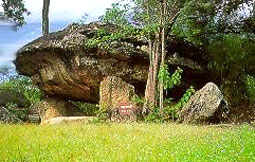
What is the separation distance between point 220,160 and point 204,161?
0.32 metres

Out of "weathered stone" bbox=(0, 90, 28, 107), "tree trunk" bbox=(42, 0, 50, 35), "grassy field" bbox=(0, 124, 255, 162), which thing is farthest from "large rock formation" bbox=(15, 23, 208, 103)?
"grassy field" bbox=(0, 124, 255, 162)

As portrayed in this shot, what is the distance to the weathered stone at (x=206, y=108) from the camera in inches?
840

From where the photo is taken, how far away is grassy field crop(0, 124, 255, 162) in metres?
9.99

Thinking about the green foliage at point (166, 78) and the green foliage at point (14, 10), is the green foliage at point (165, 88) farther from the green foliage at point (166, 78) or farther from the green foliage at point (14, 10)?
the green foliage at point (14, 10)

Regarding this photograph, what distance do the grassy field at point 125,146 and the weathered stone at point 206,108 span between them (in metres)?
5.18

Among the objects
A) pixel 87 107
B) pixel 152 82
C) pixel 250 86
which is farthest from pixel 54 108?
pixel 250 86

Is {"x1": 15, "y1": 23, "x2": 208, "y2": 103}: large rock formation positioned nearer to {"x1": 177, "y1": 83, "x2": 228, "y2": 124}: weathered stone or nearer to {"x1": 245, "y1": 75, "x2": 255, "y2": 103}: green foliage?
{"x1": 245, "y1": 75, "x2": 255, "y2": 103}: green foliage

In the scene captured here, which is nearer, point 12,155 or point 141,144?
point 12,155

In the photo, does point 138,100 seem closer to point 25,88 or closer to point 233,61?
point 233,61

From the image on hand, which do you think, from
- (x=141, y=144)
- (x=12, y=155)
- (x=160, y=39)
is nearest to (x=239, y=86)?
(x=160, y=39)

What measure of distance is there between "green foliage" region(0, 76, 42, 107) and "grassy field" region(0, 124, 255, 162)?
15444mm

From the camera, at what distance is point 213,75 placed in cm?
2823

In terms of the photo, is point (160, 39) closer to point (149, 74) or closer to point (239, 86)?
point (149, 74)

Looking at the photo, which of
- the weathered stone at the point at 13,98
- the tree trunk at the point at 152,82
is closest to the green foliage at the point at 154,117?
the tree trunk at the point at 152,82
